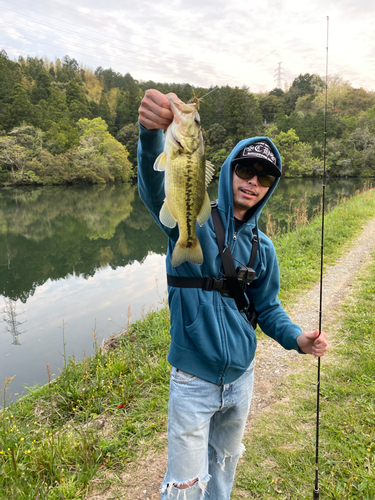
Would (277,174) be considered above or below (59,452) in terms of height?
above

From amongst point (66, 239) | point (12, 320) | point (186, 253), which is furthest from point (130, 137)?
point (186, 253)

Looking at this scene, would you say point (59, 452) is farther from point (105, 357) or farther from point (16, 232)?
point (16, 232)

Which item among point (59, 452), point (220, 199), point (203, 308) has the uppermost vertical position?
point (220, 199)

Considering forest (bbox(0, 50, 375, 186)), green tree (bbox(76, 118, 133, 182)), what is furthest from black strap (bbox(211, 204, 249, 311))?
green tree (bbox(76, 118, 133, 182))

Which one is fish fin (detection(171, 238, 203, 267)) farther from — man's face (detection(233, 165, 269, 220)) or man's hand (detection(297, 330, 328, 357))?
man's hand (detection(297, 330, 328, 357))

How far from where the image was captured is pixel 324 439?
261cm

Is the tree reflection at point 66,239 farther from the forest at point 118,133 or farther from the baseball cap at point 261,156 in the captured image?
the forest at point 118,133

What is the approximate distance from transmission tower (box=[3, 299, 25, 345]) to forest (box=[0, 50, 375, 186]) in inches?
992

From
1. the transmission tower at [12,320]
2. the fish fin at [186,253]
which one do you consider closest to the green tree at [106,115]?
the transmission tower at [12,320]

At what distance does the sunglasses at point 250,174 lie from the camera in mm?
1740

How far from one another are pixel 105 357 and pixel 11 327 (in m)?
3.43

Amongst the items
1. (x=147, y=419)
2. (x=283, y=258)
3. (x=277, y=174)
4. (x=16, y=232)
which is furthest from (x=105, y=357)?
(x=16, y=232)

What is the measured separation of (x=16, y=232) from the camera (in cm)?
1641

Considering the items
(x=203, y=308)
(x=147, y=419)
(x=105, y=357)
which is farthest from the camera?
(x=105, y=357)
